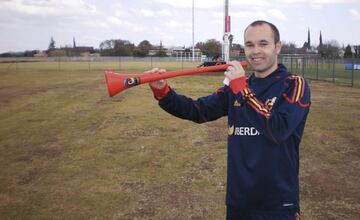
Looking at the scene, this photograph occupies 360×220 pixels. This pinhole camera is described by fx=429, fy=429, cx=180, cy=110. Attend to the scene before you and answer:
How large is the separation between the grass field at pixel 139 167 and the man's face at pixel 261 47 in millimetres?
3067

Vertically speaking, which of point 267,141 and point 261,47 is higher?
point 261,47

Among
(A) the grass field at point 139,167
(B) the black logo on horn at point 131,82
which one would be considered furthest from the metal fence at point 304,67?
(B) the black logo on horn at point 131,82

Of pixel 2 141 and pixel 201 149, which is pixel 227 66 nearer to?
pixel 201 149

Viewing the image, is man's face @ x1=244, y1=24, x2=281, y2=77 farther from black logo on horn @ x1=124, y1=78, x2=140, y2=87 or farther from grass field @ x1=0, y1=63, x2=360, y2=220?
grass field @ x1=0, y1=63, x2=360, y2=220

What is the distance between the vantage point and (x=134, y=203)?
5.60m

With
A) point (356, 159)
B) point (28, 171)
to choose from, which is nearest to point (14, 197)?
point (28, 171)

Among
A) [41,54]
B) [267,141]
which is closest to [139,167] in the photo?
[267,141]

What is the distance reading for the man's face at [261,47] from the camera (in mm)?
2410

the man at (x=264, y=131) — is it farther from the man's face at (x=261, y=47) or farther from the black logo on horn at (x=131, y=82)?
the black logo on horn at (x=131, y=82)

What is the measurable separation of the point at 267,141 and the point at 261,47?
0.53 metres

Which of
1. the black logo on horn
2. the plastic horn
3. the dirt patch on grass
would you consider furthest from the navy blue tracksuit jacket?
the dirt patch on grass

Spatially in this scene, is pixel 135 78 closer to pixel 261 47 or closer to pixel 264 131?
pixel 261 47

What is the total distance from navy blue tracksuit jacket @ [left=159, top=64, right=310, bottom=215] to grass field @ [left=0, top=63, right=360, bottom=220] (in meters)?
2.69

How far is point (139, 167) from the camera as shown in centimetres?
723
